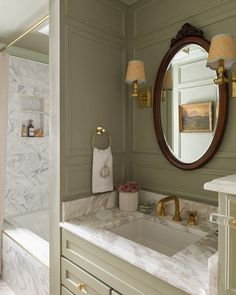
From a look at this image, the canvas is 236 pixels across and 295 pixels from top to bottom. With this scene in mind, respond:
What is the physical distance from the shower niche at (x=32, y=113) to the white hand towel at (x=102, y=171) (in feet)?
5.62

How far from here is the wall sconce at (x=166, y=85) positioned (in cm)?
181

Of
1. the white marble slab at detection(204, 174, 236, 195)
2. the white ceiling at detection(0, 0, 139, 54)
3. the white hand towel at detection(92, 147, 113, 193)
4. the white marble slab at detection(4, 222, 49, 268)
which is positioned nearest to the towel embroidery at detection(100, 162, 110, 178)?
the white hand towel at detection(92, 147, 113, 193)

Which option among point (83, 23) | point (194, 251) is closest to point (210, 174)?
point (194, 251)

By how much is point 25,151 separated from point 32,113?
1.71 ft


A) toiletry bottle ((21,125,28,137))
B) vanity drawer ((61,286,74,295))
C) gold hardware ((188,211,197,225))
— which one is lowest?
vanity drawer ((61,286,74,295))

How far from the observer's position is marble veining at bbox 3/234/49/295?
6.56ft

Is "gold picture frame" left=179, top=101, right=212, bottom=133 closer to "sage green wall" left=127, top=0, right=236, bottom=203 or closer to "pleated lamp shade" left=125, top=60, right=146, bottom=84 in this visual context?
"sage green wall" left=127, top=0, right=236, bottom=203

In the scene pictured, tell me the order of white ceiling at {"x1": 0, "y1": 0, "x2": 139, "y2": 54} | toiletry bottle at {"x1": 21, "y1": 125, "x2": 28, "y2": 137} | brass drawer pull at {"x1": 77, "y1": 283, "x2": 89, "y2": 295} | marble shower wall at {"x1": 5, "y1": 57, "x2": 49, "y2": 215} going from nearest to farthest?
brass drawer pull at {"x1": 77, "y1": 283, "x2": 89, "y2": 295}, white ceiling at {"x1": 0, "y1": 0, "x2": 139, "y2": 54}, marble shower wall at {"x1": 5, "y1": 57, "x2": 49, "y2": 215}, toiletry bottle at {"x1": 21, "y1": 125, "x2": 28, "y2": 137}

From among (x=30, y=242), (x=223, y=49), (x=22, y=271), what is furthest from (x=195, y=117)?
(x=22, y=271)

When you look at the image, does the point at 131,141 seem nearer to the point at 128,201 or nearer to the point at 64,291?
the point at 128,201

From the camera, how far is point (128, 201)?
6.17ft

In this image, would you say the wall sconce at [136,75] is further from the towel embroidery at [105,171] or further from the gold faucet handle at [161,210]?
the gold faucet handle at [161,210]

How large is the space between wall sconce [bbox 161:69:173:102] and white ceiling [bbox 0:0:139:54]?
29.9 inches

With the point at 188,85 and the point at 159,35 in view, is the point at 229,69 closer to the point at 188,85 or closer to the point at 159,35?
the point at 188,85
